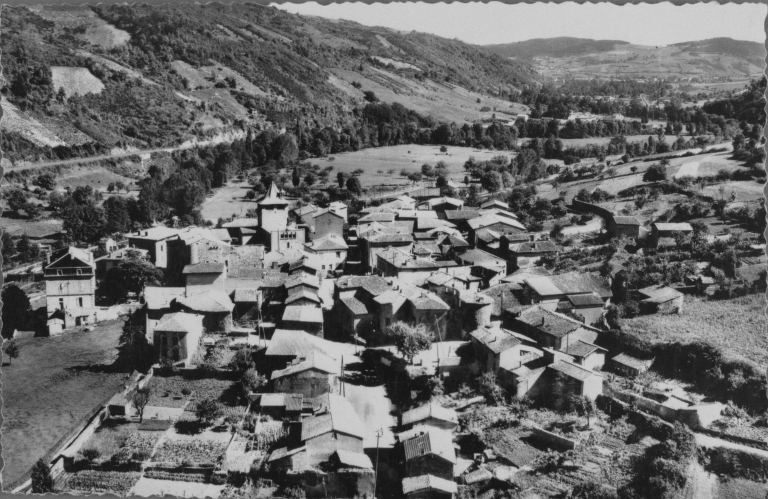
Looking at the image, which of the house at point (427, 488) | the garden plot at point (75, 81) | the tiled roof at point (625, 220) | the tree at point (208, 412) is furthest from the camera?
the garden plot at point (75, 81)

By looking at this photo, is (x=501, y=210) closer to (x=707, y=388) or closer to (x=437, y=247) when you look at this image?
(x=437, y=247)

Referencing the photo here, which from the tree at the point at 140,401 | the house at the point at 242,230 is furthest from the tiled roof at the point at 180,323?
the house at the point at 242,230

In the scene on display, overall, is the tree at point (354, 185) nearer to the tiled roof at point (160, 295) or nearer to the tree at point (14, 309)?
the tiled roof at point (160, 295)

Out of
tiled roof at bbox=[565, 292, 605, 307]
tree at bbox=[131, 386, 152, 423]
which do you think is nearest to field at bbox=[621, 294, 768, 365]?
tiled roof at bbox=[565, 292, 605, 307]

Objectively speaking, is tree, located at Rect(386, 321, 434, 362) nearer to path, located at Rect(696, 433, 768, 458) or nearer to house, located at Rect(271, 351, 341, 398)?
house, located at Rect(271, 351, 341, 398)

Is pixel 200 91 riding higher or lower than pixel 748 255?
higher

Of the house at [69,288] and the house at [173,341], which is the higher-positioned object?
the house at [69,288]

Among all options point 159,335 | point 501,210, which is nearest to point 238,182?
point 501,210
